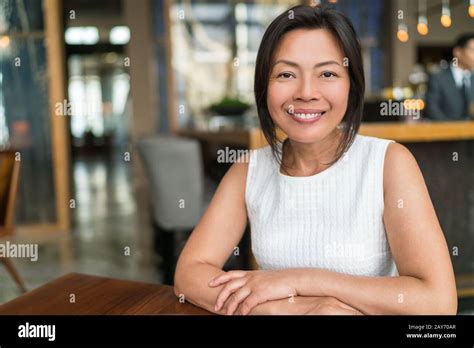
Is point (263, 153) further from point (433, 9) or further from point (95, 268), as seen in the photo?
point (433, 9)

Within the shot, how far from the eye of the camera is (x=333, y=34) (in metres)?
0.83

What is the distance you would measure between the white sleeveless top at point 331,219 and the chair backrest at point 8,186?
234 cm

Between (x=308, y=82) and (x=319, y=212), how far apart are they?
0.74 feet

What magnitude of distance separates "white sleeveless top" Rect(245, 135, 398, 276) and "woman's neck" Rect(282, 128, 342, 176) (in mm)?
23

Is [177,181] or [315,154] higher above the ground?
[315,154]

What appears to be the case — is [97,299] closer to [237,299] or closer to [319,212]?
[237,299]

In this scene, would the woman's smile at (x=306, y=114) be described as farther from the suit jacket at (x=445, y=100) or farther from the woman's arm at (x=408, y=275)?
the suit jacket at (x=445, y=100)

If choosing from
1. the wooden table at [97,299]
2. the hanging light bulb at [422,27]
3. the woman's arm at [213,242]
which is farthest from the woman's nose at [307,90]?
the hanging light bulb at [422,27]

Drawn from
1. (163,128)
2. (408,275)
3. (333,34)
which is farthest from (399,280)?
(163,128)

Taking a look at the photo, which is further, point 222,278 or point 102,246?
point 102,246

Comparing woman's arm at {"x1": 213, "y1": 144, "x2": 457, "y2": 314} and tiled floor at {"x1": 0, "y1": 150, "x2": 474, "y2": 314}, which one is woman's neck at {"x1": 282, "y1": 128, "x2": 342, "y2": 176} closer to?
woman's arm at {"x1": 213, "y1": 144, "x2": 457, "y2": 314}

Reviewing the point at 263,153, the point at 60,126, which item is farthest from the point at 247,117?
the point at 263,153

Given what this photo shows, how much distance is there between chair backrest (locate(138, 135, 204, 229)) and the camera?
259 cm
